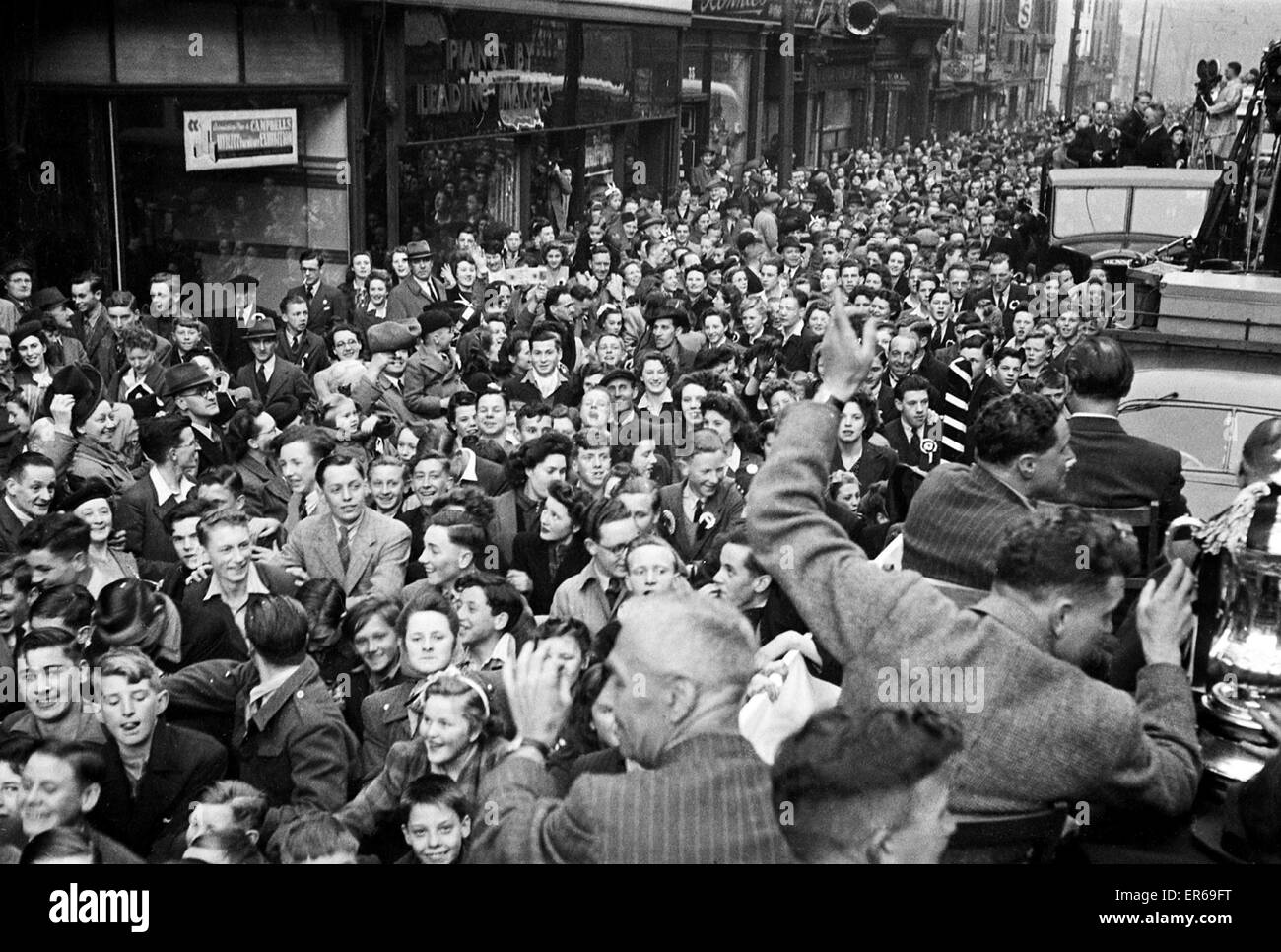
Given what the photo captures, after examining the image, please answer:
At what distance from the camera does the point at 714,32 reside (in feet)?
76.4

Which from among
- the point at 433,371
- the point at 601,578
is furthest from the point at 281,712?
the point at 433,371

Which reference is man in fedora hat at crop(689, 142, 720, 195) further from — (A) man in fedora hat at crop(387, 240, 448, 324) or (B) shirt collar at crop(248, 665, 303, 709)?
(B) shirt collar at crop(248, 665, 303, 709)

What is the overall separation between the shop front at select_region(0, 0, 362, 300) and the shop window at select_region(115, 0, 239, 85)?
0.01 meters

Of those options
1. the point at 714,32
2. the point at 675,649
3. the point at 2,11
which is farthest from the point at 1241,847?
the point at 714,32

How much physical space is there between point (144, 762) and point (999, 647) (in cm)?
245

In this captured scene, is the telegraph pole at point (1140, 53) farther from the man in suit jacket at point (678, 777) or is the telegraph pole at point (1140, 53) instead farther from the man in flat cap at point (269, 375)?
the man in suit jacket at point (678, 777)

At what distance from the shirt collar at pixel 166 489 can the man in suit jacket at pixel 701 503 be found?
1.90 m

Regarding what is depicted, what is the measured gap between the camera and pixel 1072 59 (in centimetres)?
1614

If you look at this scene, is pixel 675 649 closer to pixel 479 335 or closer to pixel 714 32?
pixel 479 335

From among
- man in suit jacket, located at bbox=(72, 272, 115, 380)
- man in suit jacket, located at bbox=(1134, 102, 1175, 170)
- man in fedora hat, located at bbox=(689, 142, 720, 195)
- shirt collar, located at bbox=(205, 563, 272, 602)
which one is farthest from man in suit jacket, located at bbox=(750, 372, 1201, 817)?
man in fedora hat, located at bbox=(689, 142, 720, 195)

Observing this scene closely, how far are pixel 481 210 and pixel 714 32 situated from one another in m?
8.44

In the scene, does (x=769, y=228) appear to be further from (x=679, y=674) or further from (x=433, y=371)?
(x=679, y=674)

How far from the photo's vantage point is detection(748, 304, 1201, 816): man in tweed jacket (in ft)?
8.74
